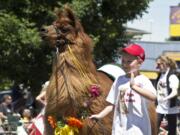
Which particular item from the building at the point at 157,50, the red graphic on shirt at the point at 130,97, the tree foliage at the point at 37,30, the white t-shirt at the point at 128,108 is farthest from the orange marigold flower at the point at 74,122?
the building at the point at 157,50

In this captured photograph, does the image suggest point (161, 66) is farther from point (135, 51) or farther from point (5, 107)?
point (5, 107)

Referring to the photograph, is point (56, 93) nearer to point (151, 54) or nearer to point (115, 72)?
point (115, 72)

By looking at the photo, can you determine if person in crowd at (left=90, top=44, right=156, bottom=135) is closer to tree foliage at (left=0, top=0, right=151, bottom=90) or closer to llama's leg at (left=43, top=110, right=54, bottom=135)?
llama's leg at (left=43, top=110, right=54, bottom=135)

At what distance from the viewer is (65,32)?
7762 millimetres

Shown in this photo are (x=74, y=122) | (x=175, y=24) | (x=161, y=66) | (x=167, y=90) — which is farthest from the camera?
(x=175, y=24)

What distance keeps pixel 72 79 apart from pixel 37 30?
15.3 meters

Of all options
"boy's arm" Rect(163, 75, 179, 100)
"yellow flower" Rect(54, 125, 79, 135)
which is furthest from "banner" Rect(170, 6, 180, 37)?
"yellow flower" Rect(54, 125, 79, 135)

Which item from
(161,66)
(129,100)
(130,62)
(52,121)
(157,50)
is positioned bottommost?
(157,50)

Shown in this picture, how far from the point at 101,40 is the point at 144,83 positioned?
17804 mm

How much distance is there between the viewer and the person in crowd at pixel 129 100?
23.5 feet

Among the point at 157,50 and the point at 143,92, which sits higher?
the point at 143,92

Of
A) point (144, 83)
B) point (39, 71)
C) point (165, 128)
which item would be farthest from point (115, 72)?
point (39, 71)

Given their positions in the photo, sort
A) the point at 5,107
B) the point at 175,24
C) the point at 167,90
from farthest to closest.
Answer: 1. the point at 175,24
2. the point at 5,107
3. the point at 167,90

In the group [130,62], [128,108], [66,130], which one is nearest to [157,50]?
[66,130]
